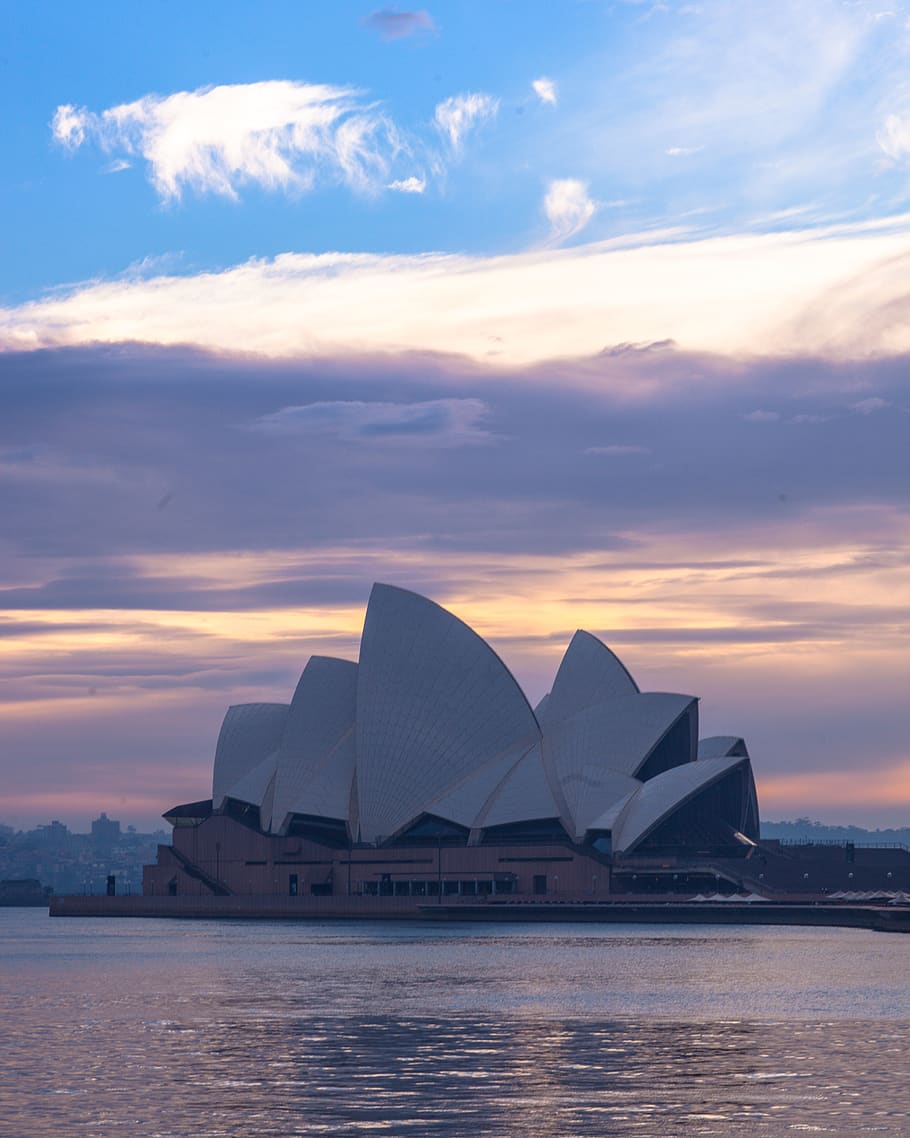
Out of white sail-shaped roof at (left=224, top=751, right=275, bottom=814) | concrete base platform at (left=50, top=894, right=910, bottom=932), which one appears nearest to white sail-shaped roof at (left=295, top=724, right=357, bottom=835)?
concrete base platform at (left=50, top=894, right=910, bottom=932)

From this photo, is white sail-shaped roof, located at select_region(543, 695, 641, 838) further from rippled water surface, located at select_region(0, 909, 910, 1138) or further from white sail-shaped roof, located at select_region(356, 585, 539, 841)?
rippled water surface, located at select_region(0, 909, 910, 1138)

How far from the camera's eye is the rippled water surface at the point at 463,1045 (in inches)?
955

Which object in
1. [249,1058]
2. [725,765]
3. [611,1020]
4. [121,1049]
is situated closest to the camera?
[249,1058]

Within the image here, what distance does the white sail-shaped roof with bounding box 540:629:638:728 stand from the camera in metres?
109

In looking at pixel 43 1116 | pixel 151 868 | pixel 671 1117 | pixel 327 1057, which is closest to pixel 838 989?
pixel 327 1057

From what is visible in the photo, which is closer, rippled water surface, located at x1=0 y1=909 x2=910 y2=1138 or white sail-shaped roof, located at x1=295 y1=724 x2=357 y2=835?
rippled water surface, located at x1=0 y1=909 x2=910 y2=1138

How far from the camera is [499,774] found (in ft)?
343

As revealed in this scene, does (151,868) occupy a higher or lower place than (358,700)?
lower

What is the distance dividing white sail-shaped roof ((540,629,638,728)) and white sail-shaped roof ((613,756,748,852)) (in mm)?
6986

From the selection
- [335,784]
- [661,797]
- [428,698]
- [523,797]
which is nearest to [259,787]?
[335,784]

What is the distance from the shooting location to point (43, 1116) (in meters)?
24.6

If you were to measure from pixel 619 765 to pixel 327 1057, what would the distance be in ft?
246

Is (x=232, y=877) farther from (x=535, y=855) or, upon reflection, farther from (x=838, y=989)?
(x=838, y=989)

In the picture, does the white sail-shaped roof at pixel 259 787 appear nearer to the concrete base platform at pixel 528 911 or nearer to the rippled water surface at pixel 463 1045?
the concrete base platform at pixel 528 911
